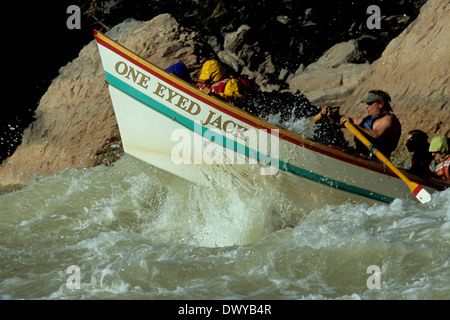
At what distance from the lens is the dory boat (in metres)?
5.88

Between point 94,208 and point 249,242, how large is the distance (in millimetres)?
2035

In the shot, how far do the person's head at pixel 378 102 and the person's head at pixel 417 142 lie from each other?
135 cm

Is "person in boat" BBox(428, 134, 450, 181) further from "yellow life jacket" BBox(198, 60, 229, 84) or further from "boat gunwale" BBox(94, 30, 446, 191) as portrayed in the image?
"yellow life jacket" BBox(198, 60, 229, 84)

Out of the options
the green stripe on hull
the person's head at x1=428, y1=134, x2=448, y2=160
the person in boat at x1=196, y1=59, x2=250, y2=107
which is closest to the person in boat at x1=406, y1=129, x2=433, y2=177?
the person's head at x1=428, y1=134, x2=448, y2=160

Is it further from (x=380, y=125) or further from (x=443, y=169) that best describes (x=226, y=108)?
(x=443, y=169)

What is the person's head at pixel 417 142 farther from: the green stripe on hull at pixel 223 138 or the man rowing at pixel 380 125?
the green stripe on hull at pixel 223 138

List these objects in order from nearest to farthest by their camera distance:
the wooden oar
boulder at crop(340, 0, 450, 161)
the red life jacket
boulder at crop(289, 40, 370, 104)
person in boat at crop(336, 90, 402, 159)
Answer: the wooden oar, person in boat at crop(336, 90, 402, 159), the red life jacket, boulder at crop(340, 0, 450, 161), boulder at crop(289, 40, 370, 104)

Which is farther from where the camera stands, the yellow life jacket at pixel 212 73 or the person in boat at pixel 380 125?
the yellow life jacket at pixel 212 73

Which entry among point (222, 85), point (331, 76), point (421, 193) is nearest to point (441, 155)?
point (421, 193)

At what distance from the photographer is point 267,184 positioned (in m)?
6.04

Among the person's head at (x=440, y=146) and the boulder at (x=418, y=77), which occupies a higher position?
the boulder at (x=418, y=77)

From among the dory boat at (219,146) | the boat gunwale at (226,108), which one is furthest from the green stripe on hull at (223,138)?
the boat gunwale at (226,108)

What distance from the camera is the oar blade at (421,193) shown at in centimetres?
612

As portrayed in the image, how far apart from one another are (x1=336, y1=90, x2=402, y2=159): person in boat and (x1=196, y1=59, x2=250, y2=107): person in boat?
1.21 metres
